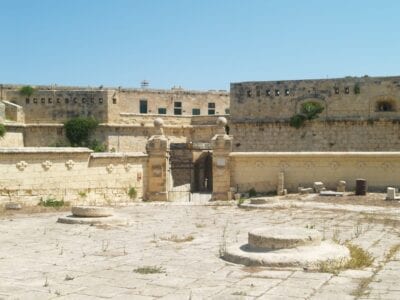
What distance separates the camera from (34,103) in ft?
131

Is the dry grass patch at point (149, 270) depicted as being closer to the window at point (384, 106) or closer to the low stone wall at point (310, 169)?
the low stone wall at point (310, 169)

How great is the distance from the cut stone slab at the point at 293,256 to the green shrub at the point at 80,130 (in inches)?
1250

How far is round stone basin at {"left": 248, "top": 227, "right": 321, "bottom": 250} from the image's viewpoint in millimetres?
6684

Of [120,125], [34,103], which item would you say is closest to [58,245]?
[120,125]

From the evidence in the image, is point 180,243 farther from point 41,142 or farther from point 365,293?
point 41,142

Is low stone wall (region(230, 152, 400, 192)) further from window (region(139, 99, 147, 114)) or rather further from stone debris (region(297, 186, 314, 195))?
window (region(139, 99, 147, 114))

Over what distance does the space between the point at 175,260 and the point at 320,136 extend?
77.7 feet

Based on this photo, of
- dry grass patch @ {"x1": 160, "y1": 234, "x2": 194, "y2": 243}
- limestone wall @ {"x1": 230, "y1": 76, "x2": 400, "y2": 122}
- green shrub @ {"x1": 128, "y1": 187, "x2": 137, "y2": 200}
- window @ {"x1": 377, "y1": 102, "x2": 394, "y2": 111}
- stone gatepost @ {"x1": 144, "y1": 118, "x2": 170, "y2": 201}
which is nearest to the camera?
dry grass patch @ {"x1": 160, "y1": 234, "x2": 194, "y2": 243}

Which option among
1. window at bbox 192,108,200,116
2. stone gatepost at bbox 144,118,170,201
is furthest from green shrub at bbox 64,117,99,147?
stone gatepost at bbox 144,118,170,201

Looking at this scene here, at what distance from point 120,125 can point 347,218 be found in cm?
2920

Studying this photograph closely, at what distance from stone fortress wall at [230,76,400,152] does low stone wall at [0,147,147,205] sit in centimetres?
1453

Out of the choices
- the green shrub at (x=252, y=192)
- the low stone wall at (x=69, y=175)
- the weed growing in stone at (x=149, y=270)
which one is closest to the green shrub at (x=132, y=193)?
the low stone wall at (x=69, y=175)

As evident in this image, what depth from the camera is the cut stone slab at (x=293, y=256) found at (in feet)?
20.5

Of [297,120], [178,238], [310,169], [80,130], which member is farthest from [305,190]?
[80,130]
